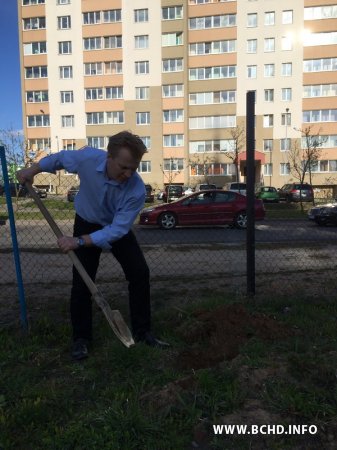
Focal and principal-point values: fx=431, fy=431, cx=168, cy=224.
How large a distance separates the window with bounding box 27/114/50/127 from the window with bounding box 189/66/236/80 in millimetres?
16678

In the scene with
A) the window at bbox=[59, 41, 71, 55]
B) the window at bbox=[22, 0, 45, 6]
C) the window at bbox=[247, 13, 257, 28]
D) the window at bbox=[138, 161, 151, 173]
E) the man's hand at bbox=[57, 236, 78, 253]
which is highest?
the window at bbox=[22, 0, 45, 6]

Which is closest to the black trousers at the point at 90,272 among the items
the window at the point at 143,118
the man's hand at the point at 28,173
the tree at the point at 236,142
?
the man's hand at the point at 28,173

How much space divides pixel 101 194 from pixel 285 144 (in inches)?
1769

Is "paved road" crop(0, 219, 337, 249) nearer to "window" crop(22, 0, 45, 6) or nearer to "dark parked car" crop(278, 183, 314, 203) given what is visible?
"dark parked car" crop(278, 183, 314, 203)

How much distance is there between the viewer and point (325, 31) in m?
43.6

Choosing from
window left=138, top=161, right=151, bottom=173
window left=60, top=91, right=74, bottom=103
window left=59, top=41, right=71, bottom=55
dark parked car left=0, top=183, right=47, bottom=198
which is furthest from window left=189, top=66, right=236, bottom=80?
dark parked car left=0, top=183, right=47, bottom=198

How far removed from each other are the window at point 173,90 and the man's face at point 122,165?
148 feet

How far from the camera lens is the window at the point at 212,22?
4497cm

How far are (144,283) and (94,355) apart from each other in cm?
63

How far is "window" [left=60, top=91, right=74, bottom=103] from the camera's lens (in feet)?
156

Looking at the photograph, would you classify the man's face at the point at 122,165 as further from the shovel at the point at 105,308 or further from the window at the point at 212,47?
the window at the point at 212,47

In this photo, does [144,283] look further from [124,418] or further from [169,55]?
[169,55]

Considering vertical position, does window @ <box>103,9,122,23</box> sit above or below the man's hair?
above

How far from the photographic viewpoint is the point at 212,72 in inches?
1804
